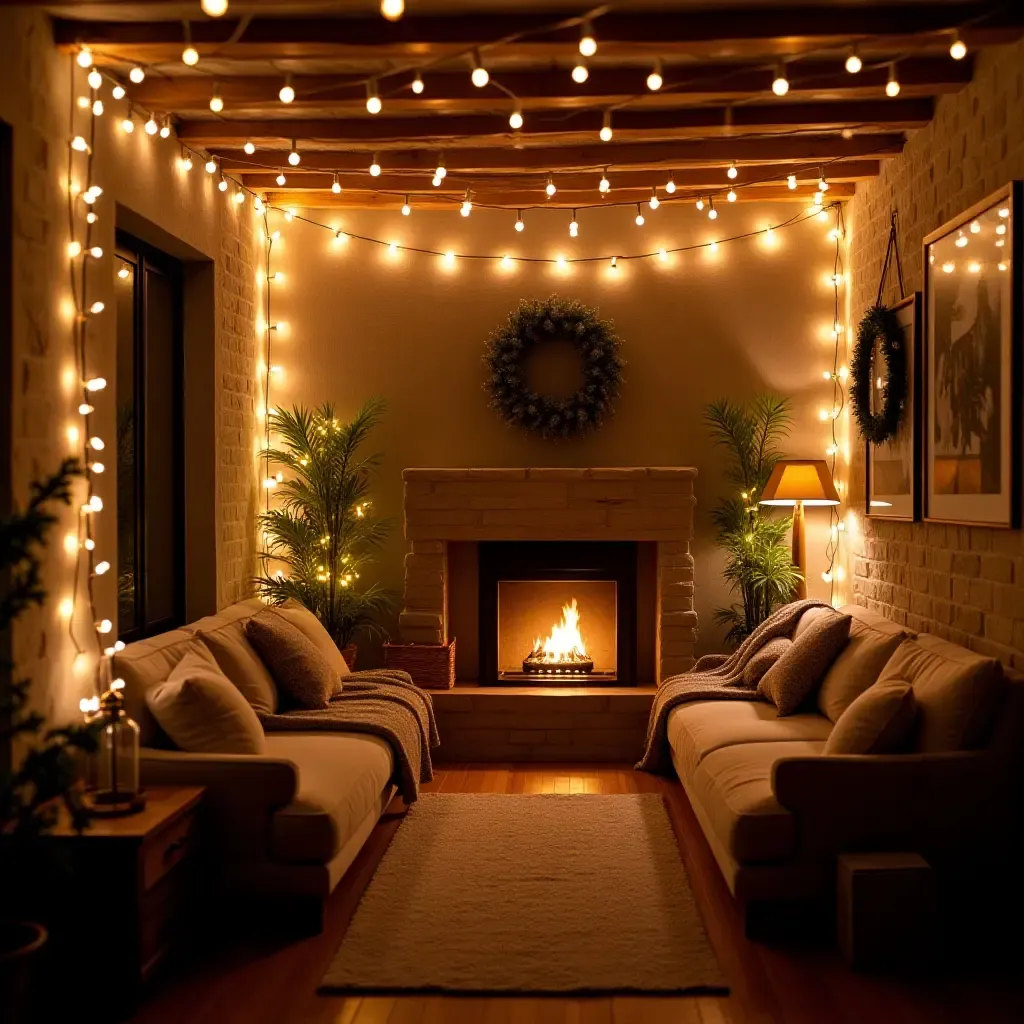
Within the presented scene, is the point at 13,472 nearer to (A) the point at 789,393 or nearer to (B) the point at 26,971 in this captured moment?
(B) the point at 26,971

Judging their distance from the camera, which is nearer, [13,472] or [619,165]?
[13,472]

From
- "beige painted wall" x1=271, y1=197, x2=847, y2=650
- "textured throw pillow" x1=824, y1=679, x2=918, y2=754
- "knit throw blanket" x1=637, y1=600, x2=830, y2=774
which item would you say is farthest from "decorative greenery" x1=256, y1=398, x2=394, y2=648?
"textured throw pillow" x1=824, y1=679, x2=918, y2=754

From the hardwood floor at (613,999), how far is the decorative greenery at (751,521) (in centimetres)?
274

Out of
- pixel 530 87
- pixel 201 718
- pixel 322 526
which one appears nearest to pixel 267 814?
pixel 201 718

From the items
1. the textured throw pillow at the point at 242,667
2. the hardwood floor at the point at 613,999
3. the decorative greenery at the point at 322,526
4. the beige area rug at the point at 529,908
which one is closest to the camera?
the hardwood floor at the point at 613,999

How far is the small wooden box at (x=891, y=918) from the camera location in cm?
332

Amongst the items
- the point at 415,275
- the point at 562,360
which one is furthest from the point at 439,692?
the point at 415,275

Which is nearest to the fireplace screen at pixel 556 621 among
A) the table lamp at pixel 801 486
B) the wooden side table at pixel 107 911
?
the table lamp at pixel 801 486

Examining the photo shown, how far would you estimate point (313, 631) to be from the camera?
5.37 m

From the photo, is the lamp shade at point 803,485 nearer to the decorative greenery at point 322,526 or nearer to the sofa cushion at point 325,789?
the decorative greenery at point 322,526

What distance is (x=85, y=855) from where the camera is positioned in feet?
10.1

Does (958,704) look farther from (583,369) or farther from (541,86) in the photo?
(583,369)

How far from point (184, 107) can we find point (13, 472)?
1.99 meters

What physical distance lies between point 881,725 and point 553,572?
3.08 metres
